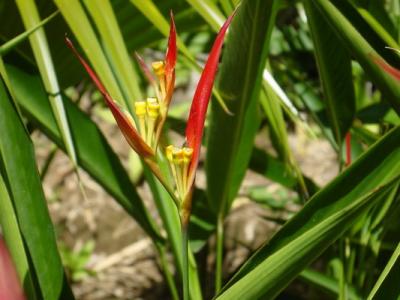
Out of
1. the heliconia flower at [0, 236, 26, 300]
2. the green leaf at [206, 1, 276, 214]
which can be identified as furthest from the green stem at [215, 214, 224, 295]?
the heliconia flower at [0, 236, 26, 300]

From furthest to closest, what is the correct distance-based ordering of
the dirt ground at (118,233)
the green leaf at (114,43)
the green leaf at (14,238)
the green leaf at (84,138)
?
the dirt ground at (118,233), the green leaf at (84,138), the green leaf at (114,43), the green leaf at (14,238)

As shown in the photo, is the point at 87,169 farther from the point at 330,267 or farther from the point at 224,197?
the point at 330,267

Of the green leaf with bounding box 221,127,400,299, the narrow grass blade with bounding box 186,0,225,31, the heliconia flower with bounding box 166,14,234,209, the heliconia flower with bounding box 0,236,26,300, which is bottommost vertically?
the green leaf with bounding box 221,127,400,299

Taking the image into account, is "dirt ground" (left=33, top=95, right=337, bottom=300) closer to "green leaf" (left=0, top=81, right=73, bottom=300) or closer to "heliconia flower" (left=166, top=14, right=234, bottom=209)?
"green leaf" (left=0, top=81, right=73, bottom=300)

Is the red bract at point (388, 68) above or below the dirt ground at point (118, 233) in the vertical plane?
above

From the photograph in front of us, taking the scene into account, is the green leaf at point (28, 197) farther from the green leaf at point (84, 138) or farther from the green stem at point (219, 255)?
the green stem at point (219, 255)

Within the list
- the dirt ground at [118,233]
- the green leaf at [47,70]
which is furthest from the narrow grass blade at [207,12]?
the dirt ground at [118,233]

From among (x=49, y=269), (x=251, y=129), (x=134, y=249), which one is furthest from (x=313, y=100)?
(x=134, y=249)
